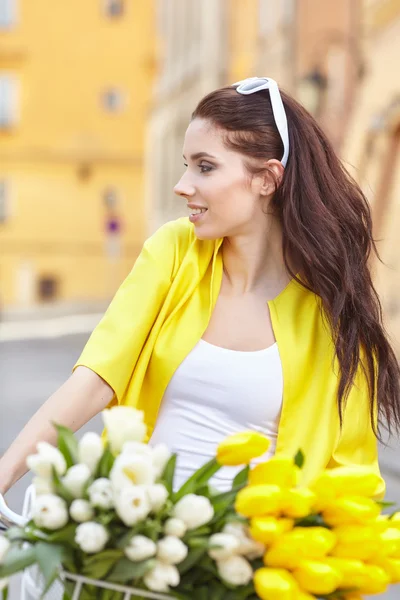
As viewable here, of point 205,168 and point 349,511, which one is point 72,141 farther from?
point 349,511

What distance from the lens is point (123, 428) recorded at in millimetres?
1886

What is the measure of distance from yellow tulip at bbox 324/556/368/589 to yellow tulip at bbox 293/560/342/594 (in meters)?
0.01

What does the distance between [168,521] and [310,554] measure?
22cm

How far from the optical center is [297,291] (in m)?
2.55

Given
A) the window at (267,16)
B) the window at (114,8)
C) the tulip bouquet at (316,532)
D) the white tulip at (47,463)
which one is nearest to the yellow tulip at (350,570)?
the tulip bouquet at (316,532)

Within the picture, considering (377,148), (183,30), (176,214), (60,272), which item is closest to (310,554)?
(377,148)

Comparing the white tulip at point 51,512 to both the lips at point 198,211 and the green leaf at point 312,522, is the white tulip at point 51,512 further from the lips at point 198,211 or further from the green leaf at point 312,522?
the lips at point 198,211

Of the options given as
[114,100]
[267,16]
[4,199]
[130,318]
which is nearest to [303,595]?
[130,318]

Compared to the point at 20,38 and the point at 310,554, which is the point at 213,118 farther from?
the point at 20,38

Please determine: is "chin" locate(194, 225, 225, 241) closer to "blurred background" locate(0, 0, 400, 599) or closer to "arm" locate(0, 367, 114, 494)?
"arm" locate(0, 367, 114, 494)

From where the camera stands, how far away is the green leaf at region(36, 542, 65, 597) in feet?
5.83

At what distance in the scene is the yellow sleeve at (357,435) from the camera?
2.41 metres

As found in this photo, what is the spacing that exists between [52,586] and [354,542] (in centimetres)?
46

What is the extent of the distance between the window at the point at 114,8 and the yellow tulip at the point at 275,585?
129ft
